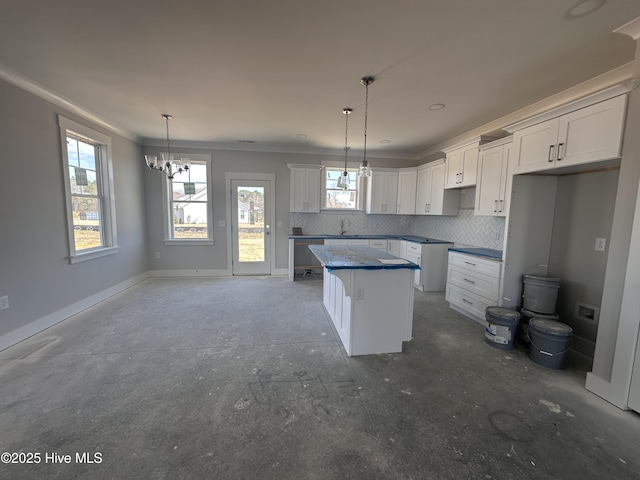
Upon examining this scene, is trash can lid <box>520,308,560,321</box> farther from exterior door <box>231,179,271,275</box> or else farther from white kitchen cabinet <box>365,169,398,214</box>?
exterior door <box>231,179,271,275</box>

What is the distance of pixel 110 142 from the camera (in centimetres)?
419

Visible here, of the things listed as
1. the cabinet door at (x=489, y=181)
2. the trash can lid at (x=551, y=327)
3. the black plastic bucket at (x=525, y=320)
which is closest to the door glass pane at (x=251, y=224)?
the cabinet door at (x=489, y=181)

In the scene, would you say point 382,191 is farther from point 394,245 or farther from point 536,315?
point 536,315

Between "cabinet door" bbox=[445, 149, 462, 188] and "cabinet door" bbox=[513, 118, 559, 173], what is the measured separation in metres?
1.35

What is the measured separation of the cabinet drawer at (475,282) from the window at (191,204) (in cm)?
464

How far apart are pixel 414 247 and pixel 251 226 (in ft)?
11.1

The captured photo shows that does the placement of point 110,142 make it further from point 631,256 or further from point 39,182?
point 631,256

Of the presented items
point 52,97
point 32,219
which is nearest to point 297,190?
point 52,97

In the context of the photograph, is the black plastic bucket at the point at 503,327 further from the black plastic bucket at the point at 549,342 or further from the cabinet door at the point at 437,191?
the cabinet door at the point at 437,191

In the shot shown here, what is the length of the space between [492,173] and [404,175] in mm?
2219

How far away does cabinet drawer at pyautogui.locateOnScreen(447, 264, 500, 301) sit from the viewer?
10.5 ft

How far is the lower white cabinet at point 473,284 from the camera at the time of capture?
3211 mm

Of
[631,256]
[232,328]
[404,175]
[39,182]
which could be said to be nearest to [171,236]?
[39,182]

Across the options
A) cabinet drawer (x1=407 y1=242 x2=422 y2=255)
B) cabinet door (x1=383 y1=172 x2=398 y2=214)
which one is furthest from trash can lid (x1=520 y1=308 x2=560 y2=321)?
cabinet door (x1=383 y1=172 x2=398 y2=214)
